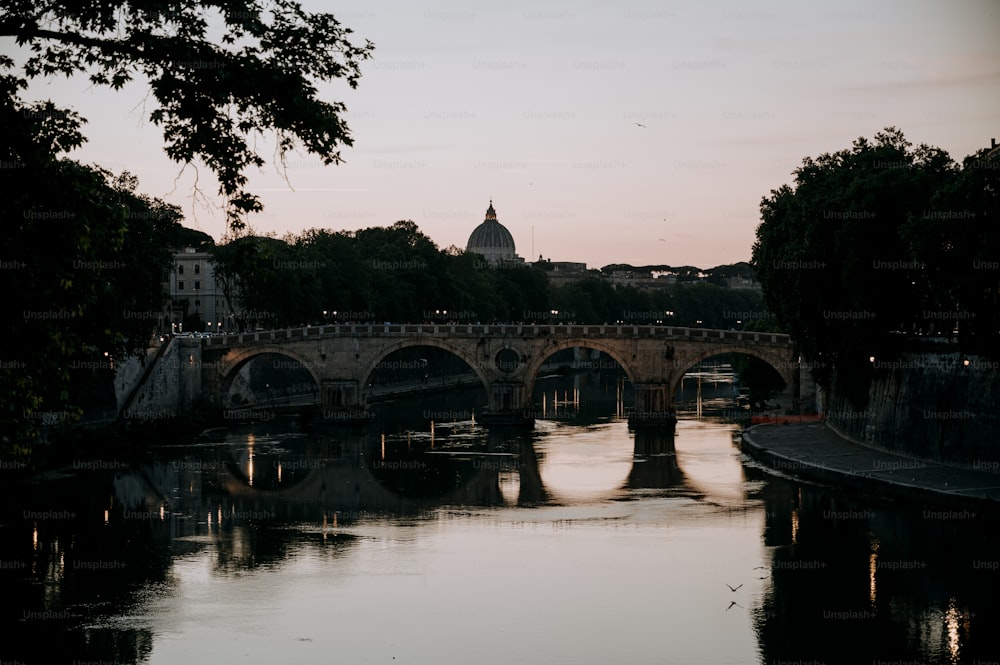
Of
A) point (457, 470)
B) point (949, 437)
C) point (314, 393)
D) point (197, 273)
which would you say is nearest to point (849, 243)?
point (949, 437)

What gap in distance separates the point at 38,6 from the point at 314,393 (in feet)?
214

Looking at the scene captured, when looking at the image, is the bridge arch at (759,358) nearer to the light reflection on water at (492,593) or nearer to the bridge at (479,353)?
the bridge at (479,353)

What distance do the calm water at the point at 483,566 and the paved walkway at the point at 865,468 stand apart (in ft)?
2.50

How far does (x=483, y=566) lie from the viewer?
30.2 metres

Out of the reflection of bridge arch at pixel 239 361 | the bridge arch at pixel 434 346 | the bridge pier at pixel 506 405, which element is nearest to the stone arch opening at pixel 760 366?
the bridge pier at pixel 506 405

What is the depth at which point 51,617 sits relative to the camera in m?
25.3

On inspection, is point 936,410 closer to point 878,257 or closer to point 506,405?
point 878,257

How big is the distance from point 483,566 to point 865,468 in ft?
51.3

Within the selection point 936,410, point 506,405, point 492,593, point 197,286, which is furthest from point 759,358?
point 197,286

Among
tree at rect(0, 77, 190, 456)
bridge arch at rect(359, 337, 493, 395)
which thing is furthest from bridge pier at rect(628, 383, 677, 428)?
tree at rect(0, 77, 190, 456)

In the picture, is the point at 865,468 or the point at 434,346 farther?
the point at 434,346

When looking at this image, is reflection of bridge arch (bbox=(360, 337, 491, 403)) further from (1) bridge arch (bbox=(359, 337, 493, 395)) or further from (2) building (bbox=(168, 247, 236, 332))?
(2) building (bbox=(168, 247, 236, 332))

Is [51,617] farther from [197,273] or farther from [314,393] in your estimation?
[197,273]

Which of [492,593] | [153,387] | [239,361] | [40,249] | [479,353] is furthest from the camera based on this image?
[479,353]
